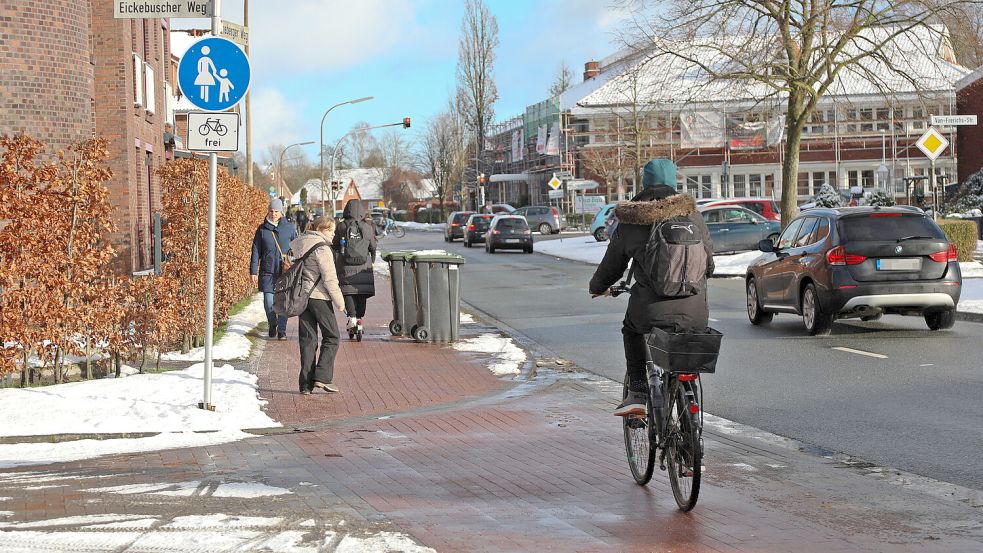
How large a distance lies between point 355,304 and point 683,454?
34.3 ft

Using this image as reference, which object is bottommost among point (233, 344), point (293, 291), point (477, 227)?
point (233, 344)

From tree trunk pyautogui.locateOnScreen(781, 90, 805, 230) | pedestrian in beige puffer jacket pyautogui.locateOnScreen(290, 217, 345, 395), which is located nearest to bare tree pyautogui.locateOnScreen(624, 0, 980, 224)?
tree trunk pyautogui.locateOnScreen(781, 90, 805, 230)

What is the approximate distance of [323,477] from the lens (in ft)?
24.8

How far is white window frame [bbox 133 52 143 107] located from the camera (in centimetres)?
2691

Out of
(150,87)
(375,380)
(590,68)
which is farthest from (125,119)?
(590,68)

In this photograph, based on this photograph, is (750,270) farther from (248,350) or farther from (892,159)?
(892,159)

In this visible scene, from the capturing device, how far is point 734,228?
113 ft

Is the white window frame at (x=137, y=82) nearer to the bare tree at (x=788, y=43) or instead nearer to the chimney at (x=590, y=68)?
the bare tree at (x=788, y=43)


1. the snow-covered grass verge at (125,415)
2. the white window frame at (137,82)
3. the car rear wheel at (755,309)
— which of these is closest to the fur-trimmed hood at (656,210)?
the snow-covered grass verge at (125,415)

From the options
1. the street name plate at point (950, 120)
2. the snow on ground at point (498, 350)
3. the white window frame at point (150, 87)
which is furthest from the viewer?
the white window frame at point (150, 87)

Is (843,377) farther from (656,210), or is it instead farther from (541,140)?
(541,140)

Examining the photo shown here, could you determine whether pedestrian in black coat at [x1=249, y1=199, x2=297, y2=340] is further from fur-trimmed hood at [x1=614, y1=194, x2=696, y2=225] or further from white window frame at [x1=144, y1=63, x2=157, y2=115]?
white window frame at [x1=144, y1=63, x2=157, y2=115]

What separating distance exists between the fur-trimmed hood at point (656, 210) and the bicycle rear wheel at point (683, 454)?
0.92 meters

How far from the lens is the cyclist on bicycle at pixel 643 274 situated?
6.55 metres
